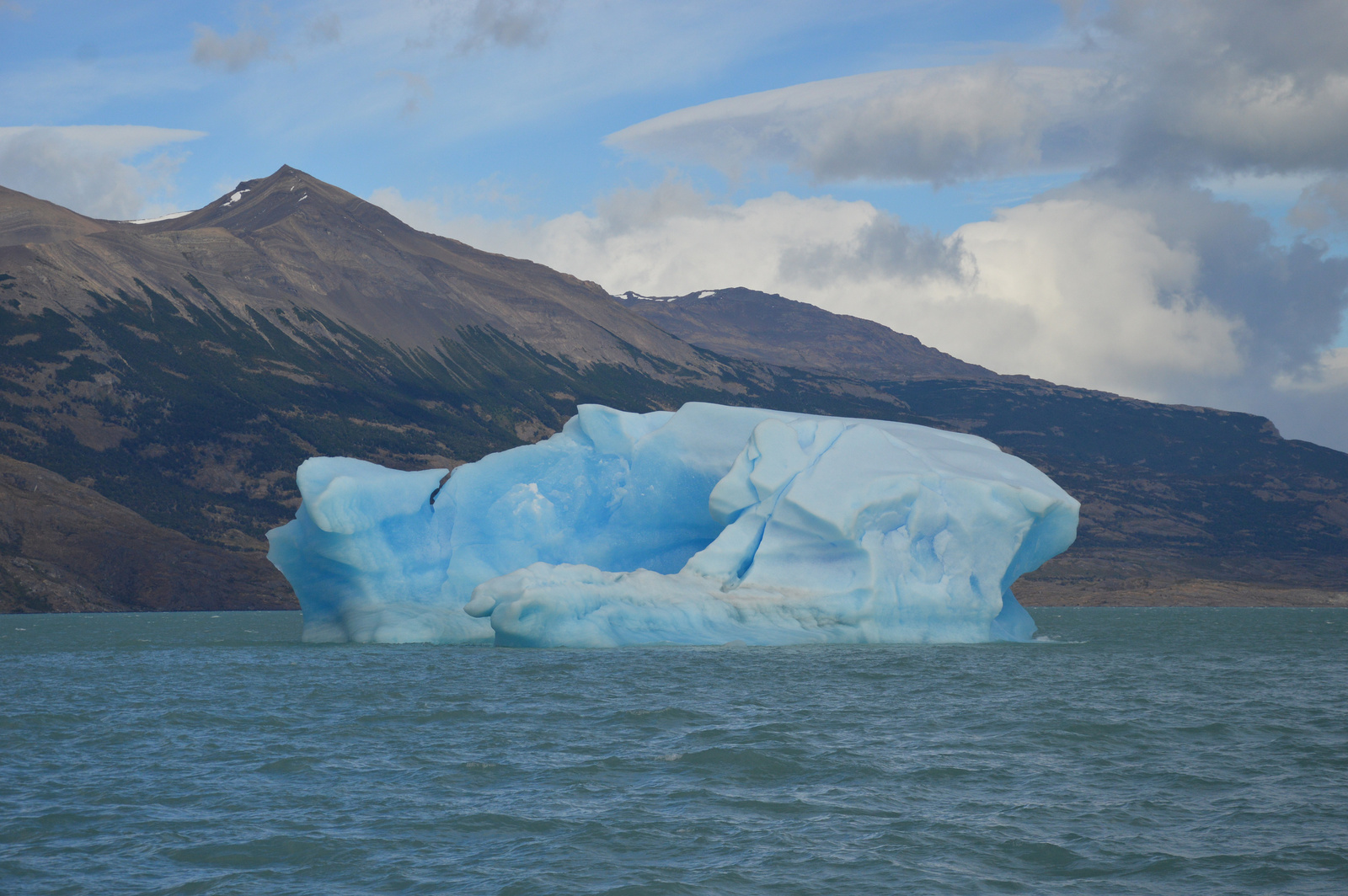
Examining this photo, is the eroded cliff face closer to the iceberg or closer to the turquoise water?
the iceberg

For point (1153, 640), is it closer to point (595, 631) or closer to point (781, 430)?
point (781, 430)

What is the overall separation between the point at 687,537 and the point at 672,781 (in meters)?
20.9

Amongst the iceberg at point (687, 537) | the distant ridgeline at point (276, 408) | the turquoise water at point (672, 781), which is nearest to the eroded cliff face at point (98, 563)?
the distant ridgeline at point (276, 408)

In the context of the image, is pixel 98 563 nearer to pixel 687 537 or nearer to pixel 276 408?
pixel 687 537

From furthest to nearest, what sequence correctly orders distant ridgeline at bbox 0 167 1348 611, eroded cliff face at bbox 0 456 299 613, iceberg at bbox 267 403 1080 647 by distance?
distant ridgeline at bbox 0 167 1348 611 < eroded cliff face at bbox 0 456 299 613 < iceberg at bbox 267 403 1080 647

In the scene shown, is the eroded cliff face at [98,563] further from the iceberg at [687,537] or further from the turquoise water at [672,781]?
the turquoise water at [672,781]

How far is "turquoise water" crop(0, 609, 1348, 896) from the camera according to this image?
1076 cm

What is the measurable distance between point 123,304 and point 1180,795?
5894 inches

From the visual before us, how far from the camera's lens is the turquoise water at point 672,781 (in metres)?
10.8

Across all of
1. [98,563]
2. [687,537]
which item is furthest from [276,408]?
[687,537]

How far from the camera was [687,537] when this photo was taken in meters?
35.6

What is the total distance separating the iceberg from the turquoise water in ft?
8.57

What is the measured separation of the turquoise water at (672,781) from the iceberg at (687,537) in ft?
8.57

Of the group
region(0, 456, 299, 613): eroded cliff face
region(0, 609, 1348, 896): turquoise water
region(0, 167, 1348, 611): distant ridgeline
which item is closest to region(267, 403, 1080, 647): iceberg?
region(0, 609, 1348, 896): turquoise water
